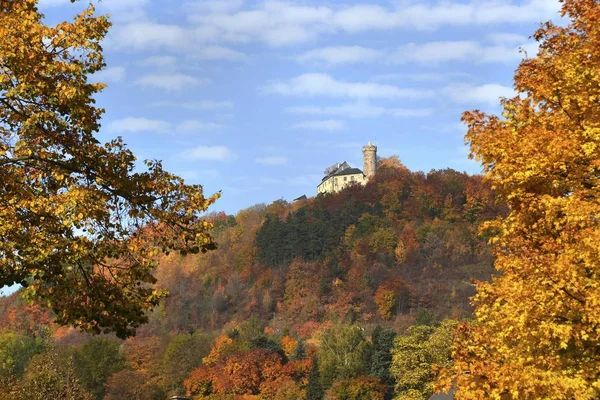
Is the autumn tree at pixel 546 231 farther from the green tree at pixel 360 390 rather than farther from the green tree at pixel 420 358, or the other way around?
the green tree at pixel 360 390

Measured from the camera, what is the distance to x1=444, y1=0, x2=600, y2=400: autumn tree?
14.2 m

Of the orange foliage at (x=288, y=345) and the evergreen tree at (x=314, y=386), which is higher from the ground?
the orange foliage at (x=288, y=345)

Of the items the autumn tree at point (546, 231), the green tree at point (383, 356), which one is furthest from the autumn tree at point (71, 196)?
the green tree at point (383, 356)

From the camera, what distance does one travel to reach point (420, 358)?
66.7m

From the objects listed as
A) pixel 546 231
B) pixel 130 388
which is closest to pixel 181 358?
pixel 130 388

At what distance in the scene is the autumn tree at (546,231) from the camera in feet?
46.5

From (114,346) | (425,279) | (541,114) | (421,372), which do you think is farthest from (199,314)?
(541,114)

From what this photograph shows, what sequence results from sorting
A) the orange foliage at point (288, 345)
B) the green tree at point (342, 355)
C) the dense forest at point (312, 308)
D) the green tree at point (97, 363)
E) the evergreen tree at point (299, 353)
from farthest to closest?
1. the orange foliage at point (288, 345)
2. the evergreen tree at point (299, 353)
3. the green tree at point (97, 363)
4. the dense forest at point (312, 308)
5. the green tree at point (342, 355)

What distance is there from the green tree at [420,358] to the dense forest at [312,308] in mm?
164

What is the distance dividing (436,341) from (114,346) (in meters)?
44.9

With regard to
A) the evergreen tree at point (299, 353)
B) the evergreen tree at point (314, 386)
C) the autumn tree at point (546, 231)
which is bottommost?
→ the evergreen tree at point (314, 386)

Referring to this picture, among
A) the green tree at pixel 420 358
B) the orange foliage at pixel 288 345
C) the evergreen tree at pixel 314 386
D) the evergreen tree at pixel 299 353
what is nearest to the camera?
the green tree at pixel 420 358

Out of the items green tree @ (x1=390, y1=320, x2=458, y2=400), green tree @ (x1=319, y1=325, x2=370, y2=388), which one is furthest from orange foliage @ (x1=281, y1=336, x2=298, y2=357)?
green tree @ (x1=390, y1=320, x2=458, y2=400)

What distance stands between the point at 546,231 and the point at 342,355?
74185 millimetres
